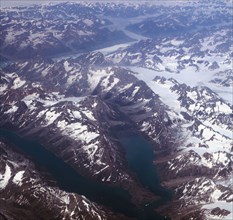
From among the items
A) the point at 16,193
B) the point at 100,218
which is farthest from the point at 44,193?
the point at 100,218

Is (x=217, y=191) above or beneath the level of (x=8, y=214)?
beneath

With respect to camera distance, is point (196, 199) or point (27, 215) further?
point (196, 199)

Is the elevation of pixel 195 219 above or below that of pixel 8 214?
below

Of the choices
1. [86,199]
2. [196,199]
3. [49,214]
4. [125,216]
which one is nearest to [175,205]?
[196,199]

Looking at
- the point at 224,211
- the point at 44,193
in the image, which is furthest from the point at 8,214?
the point at 224,211

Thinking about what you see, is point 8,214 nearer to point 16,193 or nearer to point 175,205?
point 16,193

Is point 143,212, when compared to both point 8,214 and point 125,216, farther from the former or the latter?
point 8,214

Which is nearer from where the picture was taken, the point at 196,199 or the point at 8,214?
the point at 8,214

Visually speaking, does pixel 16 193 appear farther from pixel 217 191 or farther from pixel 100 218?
pixel 217 191
